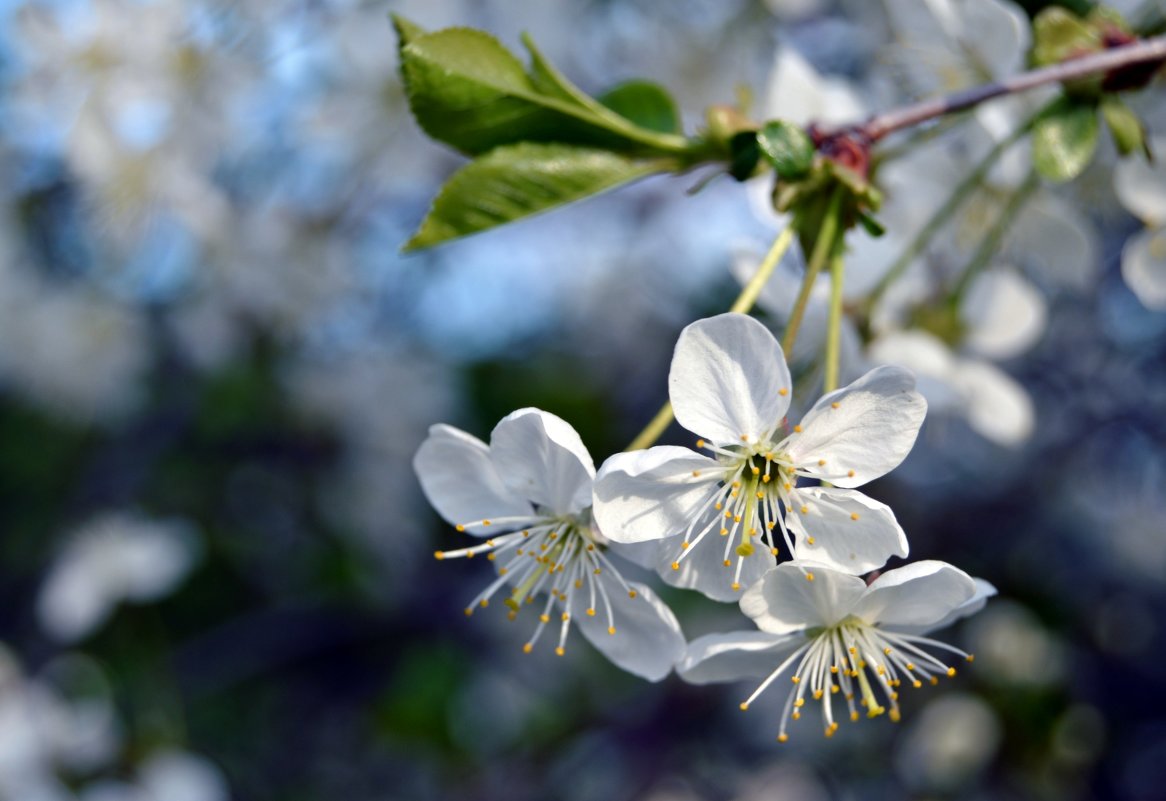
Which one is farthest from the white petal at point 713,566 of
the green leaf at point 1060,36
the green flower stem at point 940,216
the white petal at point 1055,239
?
the white petal at point 1055,239

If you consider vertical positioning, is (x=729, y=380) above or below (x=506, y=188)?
below

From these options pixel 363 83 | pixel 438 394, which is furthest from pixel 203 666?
pixel 363 83

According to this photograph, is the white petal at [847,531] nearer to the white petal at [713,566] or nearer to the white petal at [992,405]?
the white petal at [713,566]

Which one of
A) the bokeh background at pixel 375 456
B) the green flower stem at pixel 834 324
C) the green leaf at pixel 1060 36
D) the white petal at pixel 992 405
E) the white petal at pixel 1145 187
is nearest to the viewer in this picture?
the green flower stem at pixel 834 324

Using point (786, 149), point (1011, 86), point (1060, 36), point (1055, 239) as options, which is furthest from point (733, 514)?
point (1055, 239)

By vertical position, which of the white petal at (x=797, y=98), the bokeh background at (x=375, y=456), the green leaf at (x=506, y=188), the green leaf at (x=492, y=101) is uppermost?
the green leaf at (x=492, y=101)

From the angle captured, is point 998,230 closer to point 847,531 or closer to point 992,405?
point 992,405
